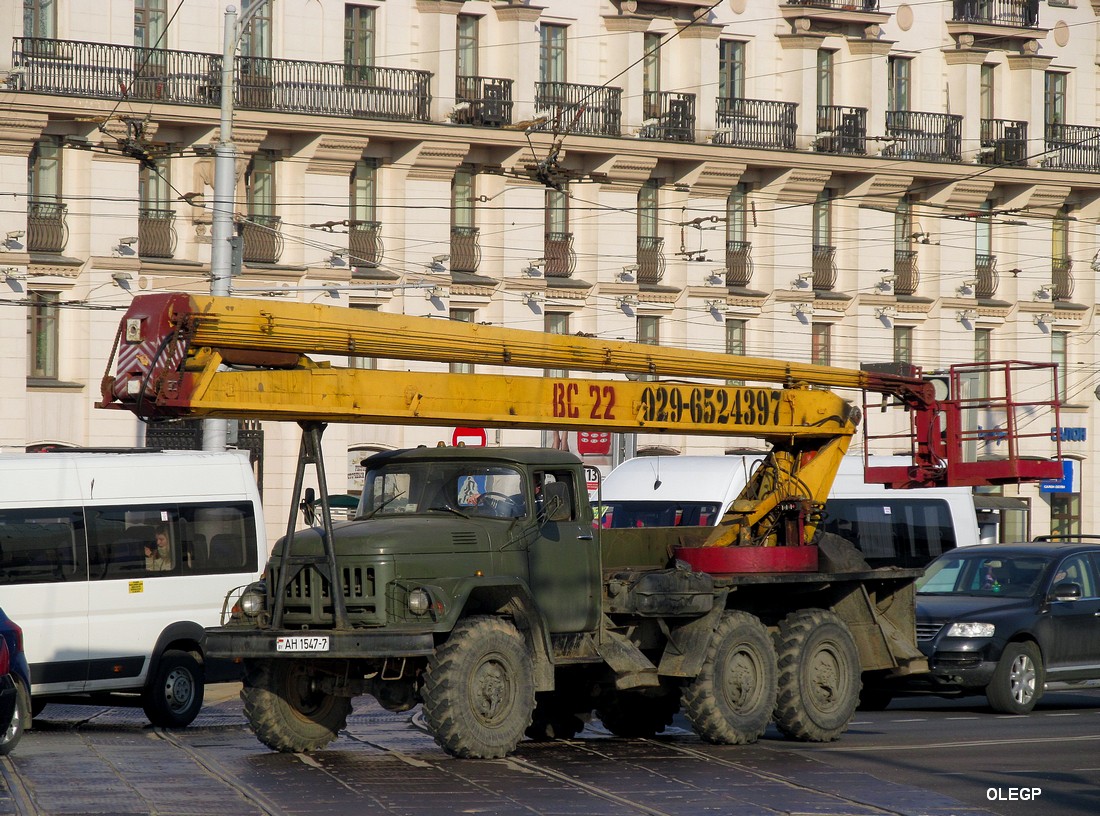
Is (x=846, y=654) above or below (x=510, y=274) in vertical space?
below

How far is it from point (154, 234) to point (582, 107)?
11.6 meters

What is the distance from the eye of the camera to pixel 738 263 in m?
51.8

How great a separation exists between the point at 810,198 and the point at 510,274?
32.0 ft

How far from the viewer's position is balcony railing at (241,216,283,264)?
4441 cm

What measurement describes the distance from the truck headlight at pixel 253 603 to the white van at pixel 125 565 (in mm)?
4554

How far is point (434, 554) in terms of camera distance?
14.6m

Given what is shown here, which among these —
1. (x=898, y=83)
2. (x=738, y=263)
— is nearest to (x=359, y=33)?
(x=738, y=263)

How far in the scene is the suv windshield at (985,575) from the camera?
20609mm

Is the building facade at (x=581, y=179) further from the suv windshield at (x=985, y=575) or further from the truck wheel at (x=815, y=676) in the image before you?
the truck wheel at (x=815, y=676)

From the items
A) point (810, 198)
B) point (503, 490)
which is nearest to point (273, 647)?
point (503, 490)

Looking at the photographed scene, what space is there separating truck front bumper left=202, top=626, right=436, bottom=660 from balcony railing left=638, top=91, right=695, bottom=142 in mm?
36570

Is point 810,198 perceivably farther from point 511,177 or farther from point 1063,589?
point 1063,589

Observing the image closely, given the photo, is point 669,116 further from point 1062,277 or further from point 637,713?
point 637,713

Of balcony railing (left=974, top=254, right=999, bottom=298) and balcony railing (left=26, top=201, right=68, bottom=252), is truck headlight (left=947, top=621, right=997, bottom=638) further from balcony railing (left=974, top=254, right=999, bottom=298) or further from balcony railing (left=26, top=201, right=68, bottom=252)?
balcony railing (left=974, top=254, right=999, bottom=298)
